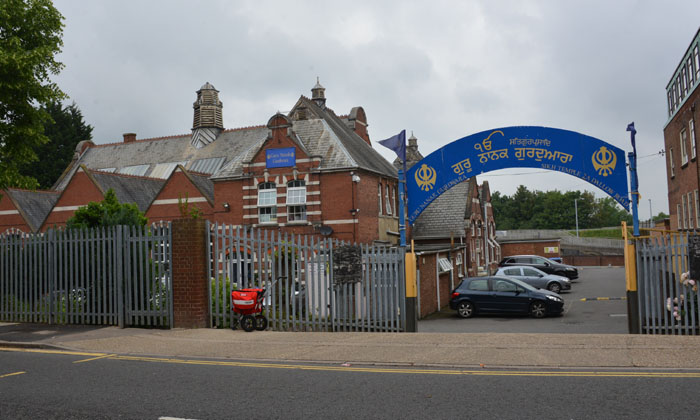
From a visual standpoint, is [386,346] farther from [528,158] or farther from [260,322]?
[528,158]

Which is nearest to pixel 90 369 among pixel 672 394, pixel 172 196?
pixel 672 394

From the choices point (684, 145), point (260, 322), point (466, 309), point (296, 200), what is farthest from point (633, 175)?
point (296, 200)

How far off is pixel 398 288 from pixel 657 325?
5.25 m

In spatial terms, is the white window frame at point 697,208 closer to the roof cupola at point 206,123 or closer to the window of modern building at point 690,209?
the window of modern building at point 690,209

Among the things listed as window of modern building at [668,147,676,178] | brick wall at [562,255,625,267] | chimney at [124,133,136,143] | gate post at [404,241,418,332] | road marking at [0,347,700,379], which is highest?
chimney at [124,133,136,143]

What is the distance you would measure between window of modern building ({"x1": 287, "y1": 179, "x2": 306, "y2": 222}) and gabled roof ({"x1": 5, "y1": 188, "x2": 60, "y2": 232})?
18.4 metres

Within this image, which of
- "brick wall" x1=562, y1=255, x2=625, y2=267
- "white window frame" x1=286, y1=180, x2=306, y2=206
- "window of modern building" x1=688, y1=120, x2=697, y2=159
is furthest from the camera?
"brick wall" x1=562, y1=255, x2=625, y2=267

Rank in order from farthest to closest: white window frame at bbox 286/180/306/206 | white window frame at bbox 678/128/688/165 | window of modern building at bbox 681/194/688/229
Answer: white window frame at bbox 286/180/306/206 < window of modern building at bbox 681/194/688/229 < white window frame at bbox 678/128/688/165

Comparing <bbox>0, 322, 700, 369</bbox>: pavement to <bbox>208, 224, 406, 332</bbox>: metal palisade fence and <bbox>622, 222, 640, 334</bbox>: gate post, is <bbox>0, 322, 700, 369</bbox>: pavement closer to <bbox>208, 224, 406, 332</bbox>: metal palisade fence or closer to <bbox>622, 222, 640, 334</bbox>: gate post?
<bbox>208, 224, 406, 332</bbox>: metal palisade fence

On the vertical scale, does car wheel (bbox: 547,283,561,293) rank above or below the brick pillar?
below

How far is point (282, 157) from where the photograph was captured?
1293 inches

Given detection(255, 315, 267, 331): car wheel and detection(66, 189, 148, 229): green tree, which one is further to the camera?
detection(66, 189, 148, 229): green tree

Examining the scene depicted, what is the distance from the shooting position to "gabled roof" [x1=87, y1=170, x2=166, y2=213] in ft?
130

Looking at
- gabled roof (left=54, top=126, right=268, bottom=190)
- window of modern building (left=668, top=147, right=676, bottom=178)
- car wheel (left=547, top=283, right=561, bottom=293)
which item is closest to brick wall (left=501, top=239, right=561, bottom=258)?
window of modern building (left=668, top=147, right=676, bottom=178)
